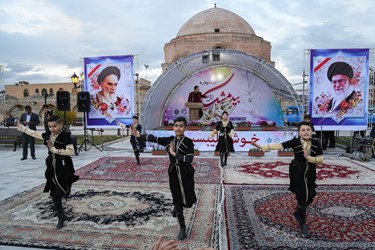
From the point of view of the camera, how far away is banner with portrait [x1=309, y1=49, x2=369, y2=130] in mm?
11852

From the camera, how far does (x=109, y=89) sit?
1315 cm

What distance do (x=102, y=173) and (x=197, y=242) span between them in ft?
16.7

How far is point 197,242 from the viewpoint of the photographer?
401 cm

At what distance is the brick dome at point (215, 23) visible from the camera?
29.6 meters

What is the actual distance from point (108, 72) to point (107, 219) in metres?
9.61

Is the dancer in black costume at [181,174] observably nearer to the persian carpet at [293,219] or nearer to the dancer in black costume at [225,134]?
the persian carpet at [293,219]

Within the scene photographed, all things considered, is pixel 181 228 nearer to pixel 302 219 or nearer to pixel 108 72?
pixel 302 219

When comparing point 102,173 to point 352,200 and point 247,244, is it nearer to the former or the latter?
point 247,244

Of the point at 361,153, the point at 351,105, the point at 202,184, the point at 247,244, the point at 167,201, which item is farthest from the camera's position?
the point at 351,105

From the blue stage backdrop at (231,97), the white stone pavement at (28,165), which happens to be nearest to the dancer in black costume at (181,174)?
the white stone pavement at (28,165)

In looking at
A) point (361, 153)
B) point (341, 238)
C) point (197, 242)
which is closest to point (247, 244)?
point (197, 242)

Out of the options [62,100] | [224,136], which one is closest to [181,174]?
[224,136]

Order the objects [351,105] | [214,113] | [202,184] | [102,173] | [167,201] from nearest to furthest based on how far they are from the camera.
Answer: [167,201], [202,184], [102,173], [351,105], [214,113]

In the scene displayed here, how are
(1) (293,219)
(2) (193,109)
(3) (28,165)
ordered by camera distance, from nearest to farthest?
(1) (293,219) < (3) (28,165) < (2) (193,109)
